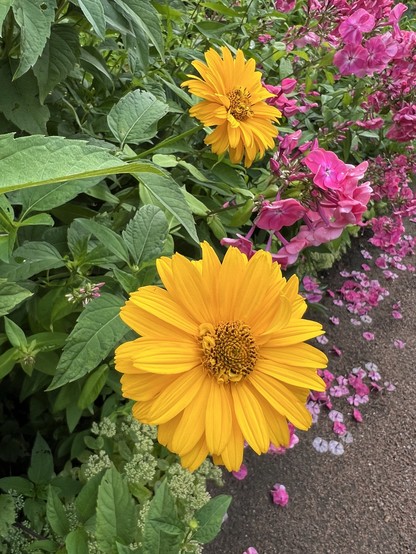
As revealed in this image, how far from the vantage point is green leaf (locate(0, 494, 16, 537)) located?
1.04 metres

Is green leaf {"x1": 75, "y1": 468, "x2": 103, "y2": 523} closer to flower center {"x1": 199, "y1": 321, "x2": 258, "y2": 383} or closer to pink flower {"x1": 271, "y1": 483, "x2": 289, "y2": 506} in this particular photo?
flower center {"x1": 199, "y1": 321, "x2": 258, "y2": 383}

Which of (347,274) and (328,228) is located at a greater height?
(328,228)

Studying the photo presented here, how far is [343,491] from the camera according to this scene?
205 centimetres

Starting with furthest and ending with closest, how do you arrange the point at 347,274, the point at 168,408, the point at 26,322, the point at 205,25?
the point at 347,274
the point at 205,25
the point at 26,322
the point at 168,408

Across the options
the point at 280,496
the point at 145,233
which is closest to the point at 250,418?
the point at 145,233

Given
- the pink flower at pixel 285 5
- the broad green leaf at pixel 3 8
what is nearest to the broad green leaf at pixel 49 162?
the broad green leaf at pixel 3 8

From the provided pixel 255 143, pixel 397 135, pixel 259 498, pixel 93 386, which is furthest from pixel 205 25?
pixel 259 498

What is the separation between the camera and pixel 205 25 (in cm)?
149

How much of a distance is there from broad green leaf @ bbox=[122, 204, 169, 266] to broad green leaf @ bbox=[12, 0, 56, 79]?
28 centimetres

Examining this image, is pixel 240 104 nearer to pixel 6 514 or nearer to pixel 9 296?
pixel 9 296

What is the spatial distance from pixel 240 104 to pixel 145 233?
42cm

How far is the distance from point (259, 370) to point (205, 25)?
1.09 meters

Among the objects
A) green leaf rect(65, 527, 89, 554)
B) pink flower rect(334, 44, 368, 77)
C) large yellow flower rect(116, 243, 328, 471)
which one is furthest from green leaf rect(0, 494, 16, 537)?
pink flower rect(334, 44, 368, 77)

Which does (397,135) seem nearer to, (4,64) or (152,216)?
(152,216)
